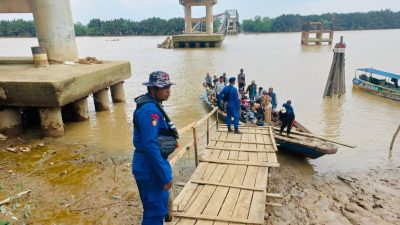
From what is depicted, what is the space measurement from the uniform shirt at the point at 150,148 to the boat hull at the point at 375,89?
18.0m

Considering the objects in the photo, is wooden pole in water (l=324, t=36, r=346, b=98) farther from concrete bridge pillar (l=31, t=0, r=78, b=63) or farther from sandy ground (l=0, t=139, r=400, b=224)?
concrete bridge pillar (l=31, t=0, r=78, b=63)

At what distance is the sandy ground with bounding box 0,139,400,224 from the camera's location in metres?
5.75

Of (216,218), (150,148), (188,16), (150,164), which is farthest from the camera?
(188,16)

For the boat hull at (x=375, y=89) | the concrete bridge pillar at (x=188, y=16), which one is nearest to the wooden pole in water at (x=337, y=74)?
the boat hull at (x=375, y=89)

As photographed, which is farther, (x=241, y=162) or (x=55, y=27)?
(x=55, y=27)

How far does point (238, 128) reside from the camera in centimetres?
872

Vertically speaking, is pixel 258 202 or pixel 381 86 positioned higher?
pixel 258 202

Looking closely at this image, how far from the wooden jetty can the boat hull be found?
13.4 metres

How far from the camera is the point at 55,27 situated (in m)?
12.4

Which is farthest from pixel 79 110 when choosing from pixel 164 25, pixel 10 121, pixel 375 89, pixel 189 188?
pixel 164 25

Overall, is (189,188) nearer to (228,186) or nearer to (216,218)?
(228,186)

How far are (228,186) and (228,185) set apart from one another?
0.02 metres

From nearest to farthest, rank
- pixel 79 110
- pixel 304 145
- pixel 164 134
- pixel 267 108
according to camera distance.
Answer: pixel 164 134 < pixel 304 145 < pixel 267 108 < pixel 79 110

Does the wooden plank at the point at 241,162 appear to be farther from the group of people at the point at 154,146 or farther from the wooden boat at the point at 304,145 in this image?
the group of people at the point at 154,146
